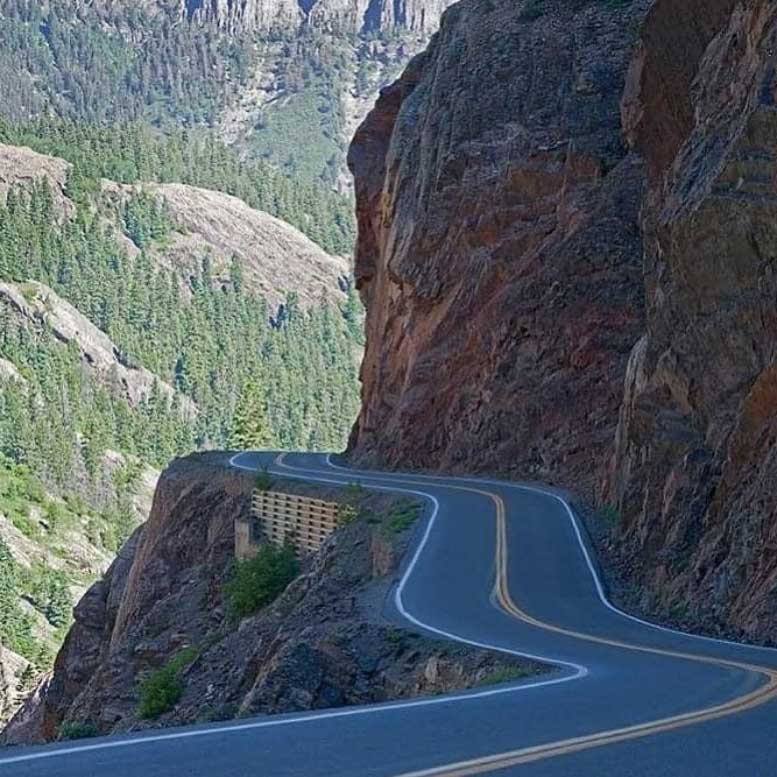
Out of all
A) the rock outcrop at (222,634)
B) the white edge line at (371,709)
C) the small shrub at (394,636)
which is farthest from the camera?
the small shrub at (394,636)

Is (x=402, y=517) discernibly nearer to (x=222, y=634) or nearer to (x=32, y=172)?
(x=222, y=634)

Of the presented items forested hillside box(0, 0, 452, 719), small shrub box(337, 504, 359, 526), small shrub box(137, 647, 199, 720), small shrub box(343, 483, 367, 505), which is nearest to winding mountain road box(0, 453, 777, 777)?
small shrub box(137, 647, 199, 720)

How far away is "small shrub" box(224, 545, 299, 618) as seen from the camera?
1137 inches

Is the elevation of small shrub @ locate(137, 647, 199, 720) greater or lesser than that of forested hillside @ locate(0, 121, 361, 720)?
greater

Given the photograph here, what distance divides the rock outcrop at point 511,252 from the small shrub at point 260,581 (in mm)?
7721

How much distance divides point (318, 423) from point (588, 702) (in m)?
149

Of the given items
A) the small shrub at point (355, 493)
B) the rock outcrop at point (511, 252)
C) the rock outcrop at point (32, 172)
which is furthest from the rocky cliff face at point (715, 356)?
the rock outcrop at point (32, 172)

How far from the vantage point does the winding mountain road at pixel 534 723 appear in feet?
25.0

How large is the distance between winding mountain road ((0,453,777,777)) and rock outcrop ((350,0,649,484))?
598 inches

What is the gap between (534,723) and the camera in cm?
941

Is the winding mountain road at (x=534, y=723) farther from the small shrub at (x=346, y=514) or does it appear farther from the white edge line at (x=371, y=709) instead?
the small shrub at (x=346, y=514)

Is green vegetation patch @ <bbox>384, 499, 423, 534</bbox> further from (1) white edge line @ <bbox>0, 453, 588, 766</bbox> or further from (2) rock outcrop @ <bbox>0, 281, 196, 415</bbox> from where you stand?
(2) rock outcrop @ <bbox>0, 281, 196, 415</bbox>

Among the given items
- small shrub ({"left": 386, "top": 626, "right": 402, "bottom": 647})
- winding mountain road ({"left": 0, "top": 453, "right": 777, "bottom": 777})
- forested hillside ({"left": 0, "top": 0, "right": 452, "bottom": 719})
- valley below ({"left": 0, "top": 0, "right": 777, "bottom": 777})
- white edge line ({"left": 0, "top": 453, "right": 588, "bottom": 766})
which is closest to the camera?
winding mountain road ({"left": 0, "top": 453, "right": 777, "bottom": 777})

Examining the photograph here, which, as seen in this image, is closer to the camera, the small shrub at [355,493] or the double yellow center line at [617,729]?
the double yellow center line at [617,729]
